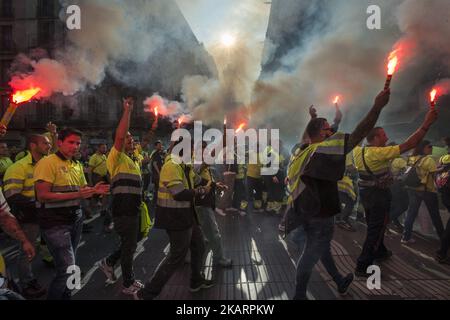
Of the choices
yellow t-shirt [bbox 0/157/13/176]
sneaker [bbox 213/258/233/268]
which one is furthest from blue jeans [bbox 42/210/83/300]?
yellow t-shirt [bbox 0/157/13/176]

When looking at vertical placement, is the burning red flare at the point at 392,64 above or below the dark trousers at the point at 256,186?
above

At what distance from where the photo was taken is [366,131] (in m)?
2.86

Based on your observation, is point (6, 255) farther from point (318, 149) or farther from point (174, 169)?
point (318, 149)

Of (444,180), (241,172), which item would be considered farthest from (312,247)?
(241,172)

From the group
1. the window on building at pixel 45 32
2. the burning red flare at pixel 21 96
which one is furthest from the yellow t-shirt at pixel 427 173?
the window on building at pixel 45 32

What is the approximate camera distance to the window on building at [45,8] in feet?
76.5

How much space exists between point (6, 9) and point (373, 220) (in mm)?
34573

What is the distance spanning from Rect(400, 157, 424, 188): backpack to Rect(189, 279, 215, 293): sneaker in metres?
3.82

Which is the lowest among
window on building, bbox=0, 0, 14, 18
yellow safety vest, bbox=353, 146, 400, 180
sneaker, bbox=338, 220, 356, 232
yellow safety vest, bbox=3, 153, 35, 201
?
sneaker, bbox=338, 220, 356, 232

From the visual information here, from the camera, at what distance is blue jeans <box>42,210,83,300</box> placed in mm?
2805

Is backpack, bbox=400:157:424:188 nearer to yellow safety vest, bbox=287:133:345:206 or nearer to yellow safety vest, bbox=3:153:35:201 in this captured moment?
yellow safety vest, bbox=287:133:345:206

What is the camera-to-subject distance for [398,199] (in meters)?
6.02

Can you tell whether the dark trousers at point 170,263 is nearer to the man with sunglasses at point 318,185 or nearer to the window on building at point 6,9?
the man with sunglasses at point 318,185

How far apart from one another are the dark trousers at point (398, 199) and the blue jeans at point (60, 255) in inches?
214
